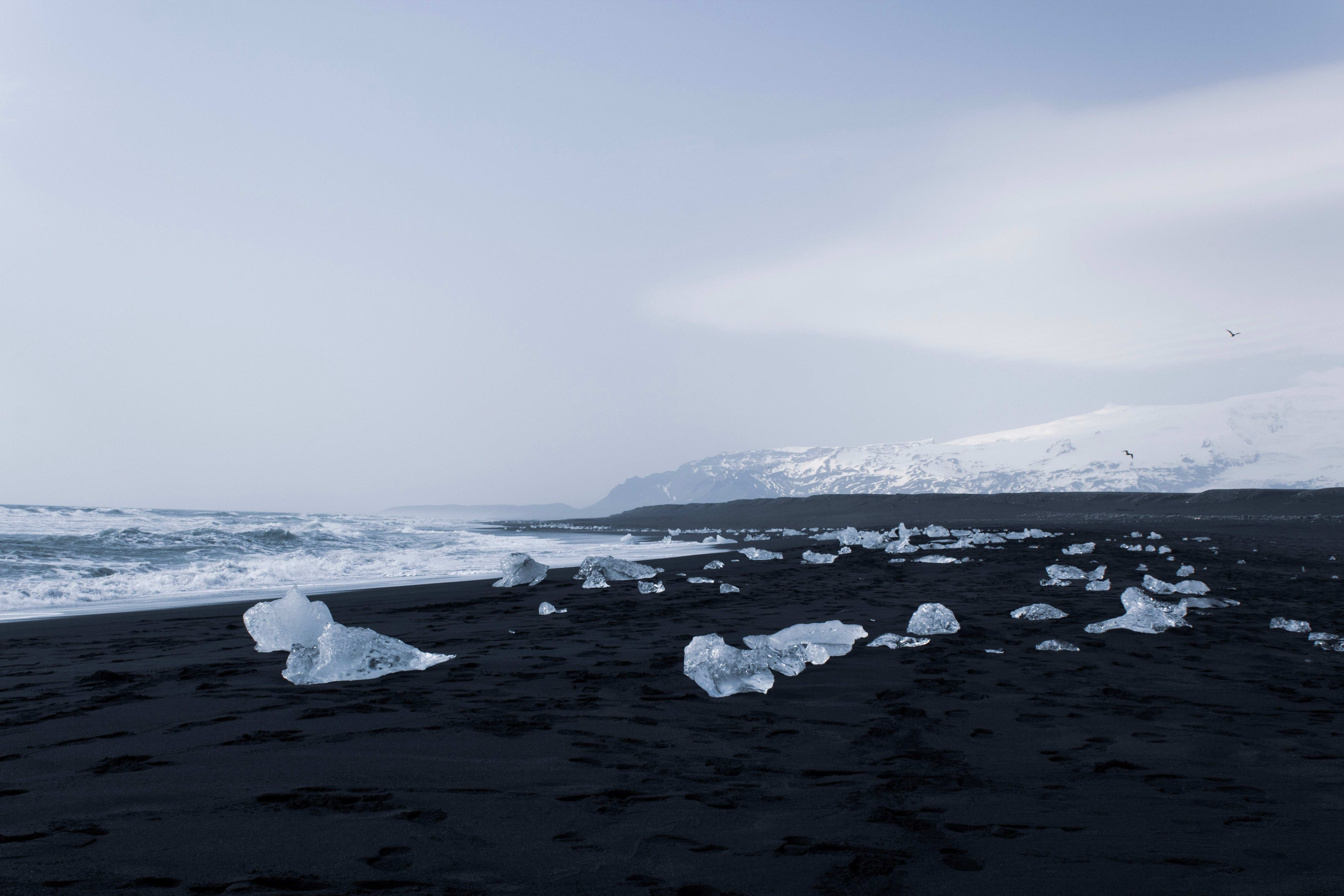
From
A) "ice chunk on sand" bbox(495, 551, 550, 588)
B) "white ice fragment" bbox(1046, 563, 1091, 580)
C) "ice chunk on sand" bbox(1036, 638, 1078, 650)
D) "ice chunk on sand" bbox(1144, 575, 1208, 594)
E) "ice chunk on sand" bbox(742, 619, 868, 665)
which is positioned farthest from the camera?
"ice chunk on sand" bbox(495, 551, 550, 588)

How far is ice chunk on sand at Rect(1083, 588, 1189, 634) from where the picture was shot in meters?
5.84

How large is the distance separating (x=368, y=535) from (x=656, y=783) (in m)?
23.2

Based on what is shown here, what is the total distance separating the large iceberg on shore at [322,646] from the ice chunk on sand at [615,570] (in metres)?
4.91

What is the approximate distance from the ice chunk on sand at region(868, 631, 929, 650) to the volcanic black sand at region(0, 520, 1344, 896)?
185 mm

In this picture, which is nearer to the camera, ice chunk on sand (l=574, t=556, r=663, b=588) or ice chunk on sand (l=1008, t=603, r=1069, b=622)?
ice chunk on sand (l=1008, t=603, r=1069, b=622)

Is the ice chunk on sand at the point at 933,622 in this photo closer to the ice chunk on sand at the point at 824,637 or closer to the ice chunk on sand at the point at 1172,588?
the ice chunk on sand at the point at 824,637

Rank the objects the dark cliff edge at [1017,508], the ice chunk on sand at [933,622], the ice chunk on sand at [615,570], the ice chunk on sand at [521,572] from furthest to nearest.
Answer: the dark cliff edge at [1017,508], the ice chunk on sand at [615,570], the ice chunk on sand at [521,572], the ice chunk on sand at [933,622]

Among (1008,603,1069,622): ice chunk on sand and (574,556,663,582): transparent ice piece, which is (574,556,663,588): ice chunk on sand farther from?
(1008,603,1069,622): ice chunk on sand

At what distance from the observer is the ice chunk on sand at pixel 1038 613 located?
6508mm

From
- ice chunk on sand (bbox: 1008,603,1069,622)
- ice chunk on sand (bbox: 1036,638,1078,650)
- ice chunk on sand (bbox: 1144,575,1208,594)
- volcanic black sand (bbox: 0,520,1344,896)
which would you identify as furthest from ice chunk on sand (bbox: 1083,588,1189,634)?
ice chunk on sand (bbox: 1144,575,1208,594)

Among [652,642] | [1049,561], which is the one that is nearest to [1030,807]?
[652,642]

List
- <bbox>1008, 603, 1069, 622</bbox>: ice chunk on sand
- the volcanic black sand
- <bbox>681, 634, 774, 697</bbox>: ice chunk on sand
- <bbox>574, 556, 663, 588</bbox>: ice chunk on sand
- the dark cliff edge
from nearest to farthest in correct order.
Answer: the volcanic black sand → <bbox>681, 634, 774, 697</bbox>: ice chunk on sand → <bbox>1008, 603, 1069, 622</bbox>: ice chunk on sand → <bbox>574, 556, 663, 588</bbox>: ice chunk on sand → the dark cliff edge

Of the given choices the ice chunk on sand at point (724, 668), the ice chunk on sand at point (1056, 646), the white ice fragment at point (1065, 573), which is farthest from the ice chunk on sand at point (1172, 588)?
the ice chunk on sand at point (724, 668)

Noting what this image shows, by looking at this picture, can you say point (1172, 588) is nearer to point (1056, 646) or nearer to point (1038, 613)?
point (1038, 613)
